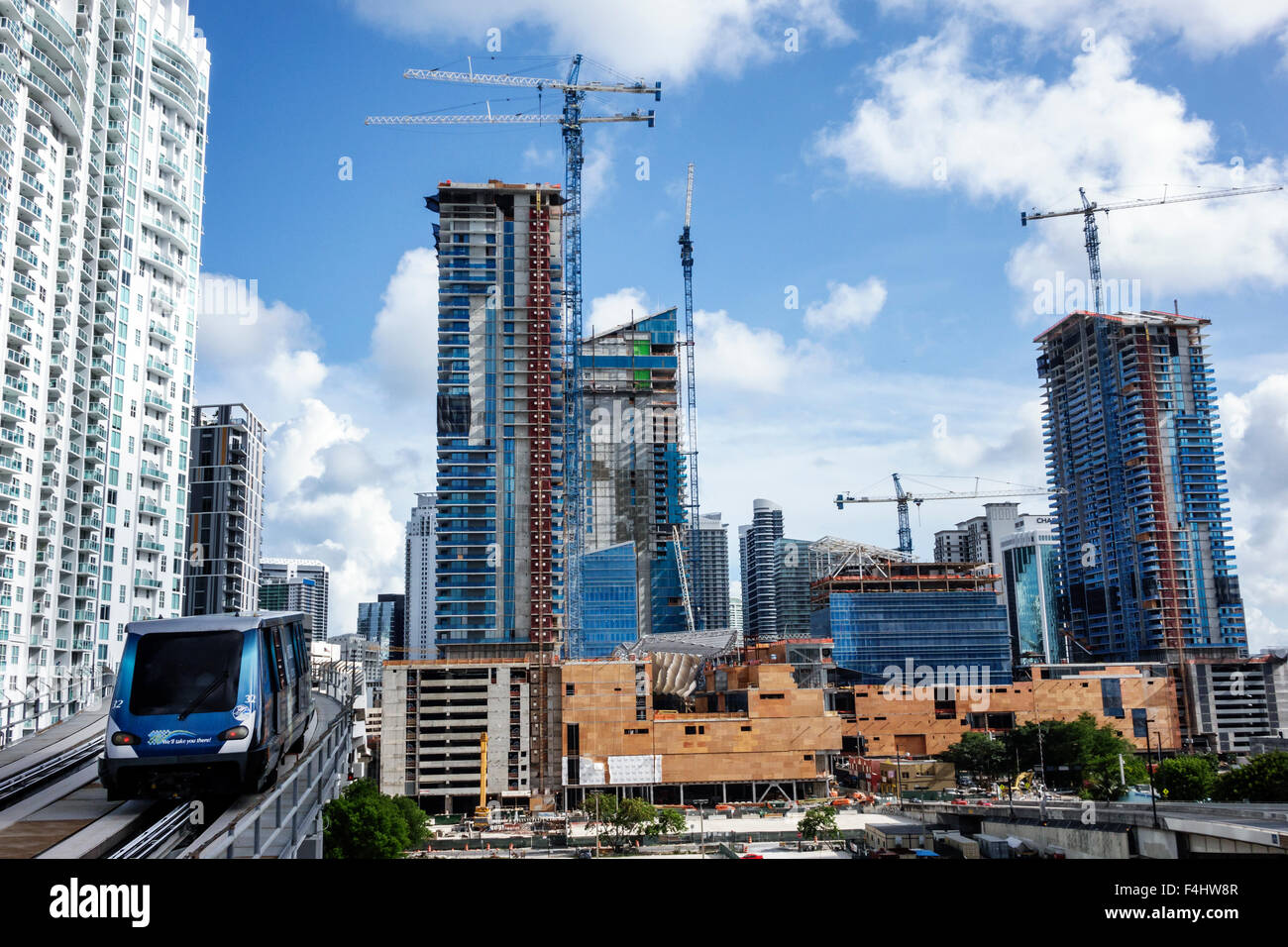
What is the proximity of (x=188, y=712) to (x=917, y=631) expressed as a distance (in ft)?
364

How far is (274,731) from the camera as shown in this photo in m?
13.3

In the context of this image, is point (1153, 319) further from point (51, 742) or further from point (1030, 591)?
point (51, 742)

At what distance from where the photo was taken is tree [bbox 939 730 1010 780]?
84.4 metres

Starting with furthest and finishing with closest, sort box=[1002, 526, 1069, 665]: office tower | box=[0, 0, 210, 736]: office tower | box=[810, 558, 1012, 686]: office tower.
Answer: box=[1002, 526, 1069, 665]: office tower
box=[810, 558, 1012, 686]: office tower
box=[0, 0, 210, 736]: office tower

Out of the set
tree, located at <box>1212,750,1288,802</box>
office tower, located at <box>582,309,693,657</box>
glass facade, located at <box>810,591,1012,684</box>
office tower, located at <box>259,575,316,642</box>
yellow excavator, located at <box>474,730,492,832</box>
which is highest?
office tower, located at <box>582,309,693,657</box>

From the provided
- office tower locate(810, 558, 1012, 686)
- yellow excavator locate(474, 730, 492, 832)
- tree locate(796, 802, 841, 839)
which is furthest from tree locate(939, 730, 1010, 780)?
yellow excavator locate(474, 730, 492, 832)

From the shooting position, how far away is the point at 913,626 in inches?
4537

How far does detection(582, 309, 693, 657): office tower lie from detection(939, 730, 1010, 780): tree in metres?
69.3

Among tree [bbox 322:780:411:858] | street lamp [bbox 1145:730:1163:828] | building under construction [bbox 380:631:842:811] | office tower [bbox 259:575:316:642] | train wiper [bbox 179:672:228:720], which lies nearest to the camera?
train wiper [bbox 179:672:228:720]

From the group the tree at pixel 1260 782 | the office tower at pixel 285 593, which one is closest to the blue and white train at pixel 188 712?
the tree at pixel 1260 782

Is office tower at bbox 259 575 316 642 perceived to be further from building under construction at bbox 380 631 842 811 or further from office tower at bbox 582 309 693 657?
building under construction at bbox 380 631 842 811

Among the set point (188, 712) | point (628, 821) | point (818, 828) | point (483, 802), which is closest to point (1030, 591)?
point (483, 802)

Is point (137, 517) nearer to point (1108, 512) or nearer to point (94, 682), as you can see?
point (94, 682)
